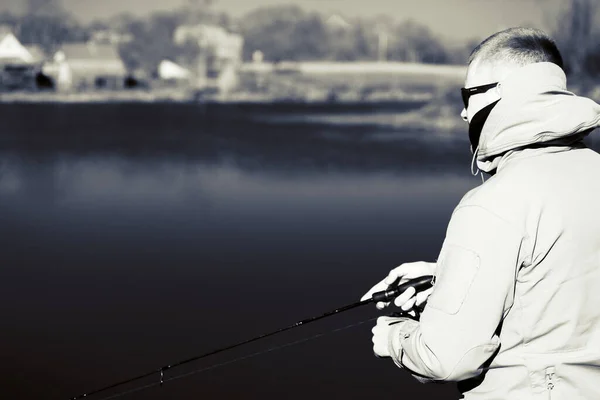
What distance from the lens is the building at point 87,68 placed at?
4.69 metres

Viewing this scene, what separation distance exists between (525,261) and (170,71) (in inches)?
173

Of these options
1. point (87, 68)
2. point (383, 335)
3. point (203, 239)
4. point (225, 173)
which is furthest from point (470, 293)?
point (87, 68)

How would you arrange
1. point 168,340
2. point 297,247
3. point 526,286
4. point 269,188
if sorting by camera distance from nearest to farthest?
point 526,286 < point 168,340 < point 297,247 < point 269,188

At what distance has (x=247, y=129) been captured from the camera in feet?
16.3

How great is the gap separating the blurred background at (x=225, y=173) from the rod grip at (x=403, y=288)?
2.13 metres

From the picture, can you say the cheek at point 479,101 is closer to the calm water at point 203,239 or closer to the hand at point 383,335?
the hand at point 383,335

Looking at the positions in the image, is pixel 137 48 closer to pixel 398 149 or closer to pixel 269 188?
pixel 269 188

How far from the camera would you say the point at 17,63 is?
464cm

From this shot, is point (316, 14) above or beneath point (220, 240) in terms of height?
above

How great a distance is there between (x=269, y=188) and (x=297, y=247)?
0.69 meters

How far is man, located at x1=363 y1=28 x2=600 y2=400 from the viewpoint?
0.75 metres

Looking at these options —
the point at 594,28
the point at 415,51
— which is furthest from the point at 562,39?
the point at 415,51

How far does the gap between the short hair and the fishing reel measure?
334 mm

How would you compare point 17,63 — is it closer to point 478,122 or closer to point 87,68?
point 87,68
